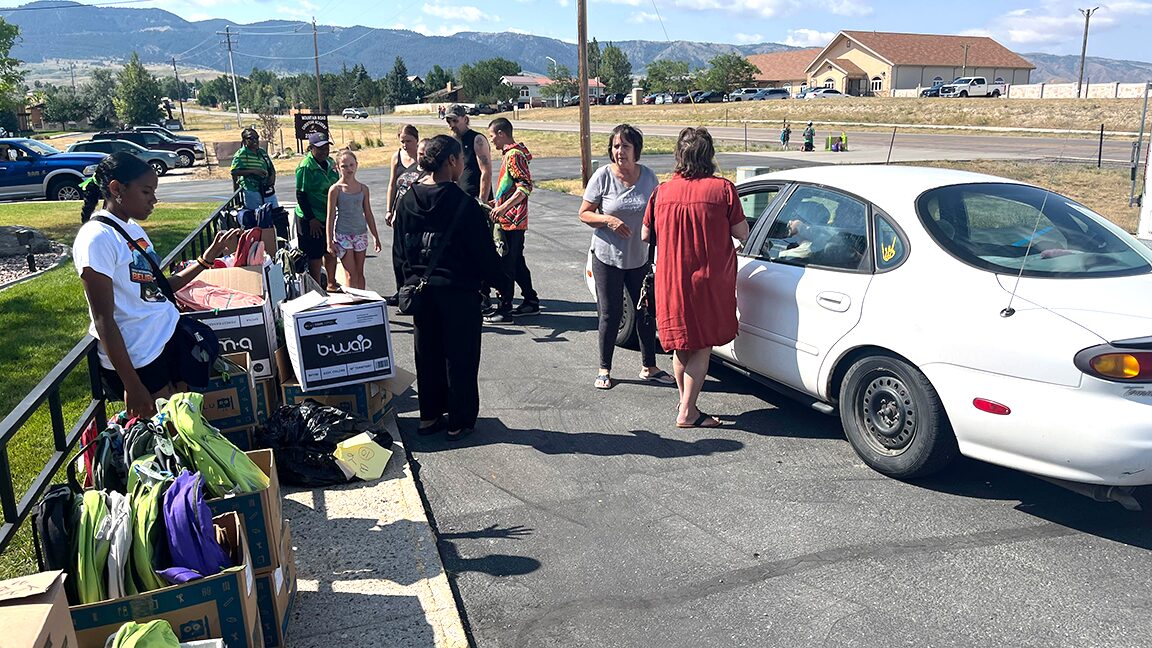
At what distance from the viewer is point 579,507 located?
14.9 feet

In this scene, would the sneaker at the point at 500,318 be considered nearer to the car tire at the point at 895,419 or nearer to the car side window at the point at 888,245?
the car tire at the point at 895,419

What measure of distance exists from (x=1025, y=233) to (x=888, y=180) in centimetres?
83

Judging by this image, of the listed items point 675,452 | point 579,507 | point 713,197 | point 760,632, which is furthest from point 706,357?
point 760,632

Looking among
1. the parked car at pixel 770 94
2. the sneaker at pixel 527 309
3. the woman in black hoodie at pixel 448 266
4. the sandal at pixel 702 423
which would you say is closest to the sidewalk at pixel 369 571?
the woman in black hoodie at pixel 448 266

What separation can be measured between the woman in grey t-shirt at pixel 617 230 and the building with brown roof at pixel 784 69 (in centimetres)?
11098

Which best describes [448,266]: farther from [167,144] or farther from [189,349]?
[167,144]

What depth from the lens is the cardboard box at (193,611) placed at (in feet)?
8.77

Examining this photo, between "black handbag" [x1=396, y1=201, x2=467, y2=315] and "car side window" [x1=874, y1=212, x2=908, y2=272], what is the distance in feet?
7.91

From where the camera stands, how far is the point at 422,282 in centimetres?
519

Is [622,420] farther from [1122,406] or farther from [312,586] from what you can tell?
[1122,406]

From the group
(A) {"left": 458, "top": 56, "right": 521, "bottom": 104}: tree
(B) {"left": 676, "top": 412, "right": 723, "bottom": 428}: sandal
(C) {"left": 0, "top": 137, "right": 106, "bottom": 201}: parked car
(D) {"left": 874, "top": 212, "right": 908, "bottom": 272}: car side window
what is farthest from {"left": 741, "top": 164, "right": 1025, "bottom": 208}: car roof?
(A) {"left": 458, "top": 56, "right": 521, "bottom": 104}: tree

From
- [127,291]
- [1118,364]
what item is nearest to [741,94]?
[1118,364]

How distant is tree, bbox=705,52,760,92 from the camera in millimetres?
91125

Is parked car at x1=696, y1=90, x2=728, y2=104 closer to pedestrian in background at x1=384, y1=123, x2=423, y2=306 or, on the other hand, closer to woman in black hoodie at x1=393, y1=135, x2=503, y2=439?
pedestrian in background at x1=384, y1=123, x2=423, y2=306
